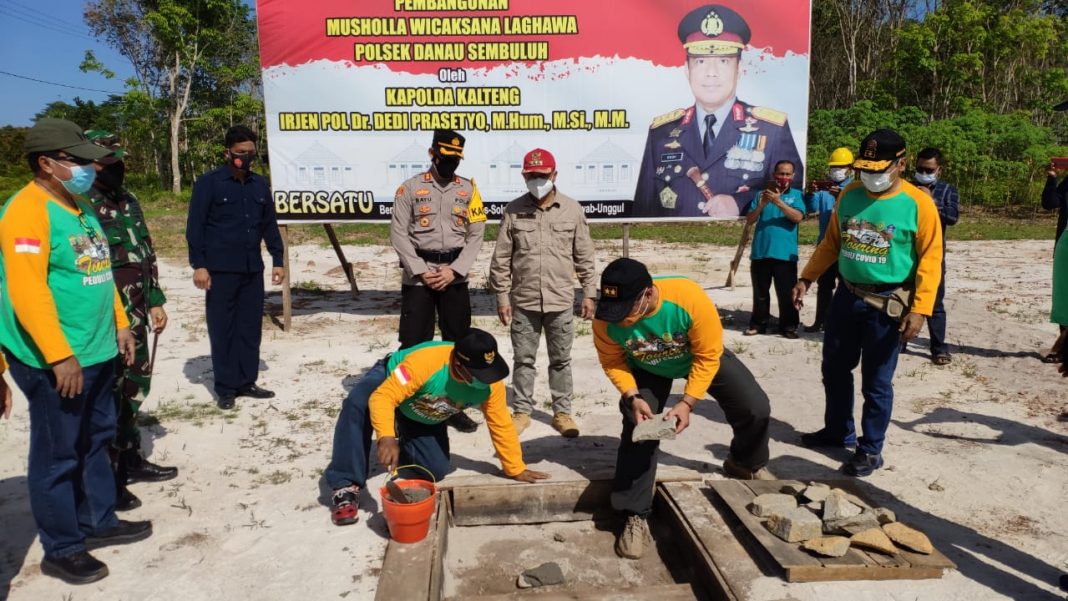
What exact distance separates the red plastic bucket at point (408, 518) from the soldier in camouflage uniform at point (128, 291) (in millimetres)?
1697

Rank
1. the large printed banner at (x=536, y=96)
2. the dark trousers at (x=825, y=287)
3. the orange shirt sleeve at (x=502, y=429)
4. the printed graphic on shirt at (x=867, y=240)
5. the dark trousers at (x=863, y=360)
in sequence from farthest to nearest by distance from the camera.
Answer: the large printed banner at (x=536, y=96) < the dark trousers at (x=825, y=287) < the dark trousers at (x=863, y=360) < the printed graphic on shirt at (x=867, y=240) < the orange shirt sleeve at (x=502, y=429)

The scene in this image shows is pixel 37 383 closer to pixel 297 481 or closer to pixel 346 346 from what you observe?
pixel 297 481

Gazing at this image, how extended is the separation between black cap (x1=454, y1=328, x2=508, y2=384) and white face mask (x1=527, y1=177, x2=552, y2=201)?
1.80 meters

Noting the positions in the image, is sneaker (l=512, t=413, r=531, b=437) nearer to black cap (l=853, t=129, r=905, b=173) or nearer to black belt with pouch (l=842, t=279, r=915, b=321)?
black belt with pouch (l=842, t=279, r=915, b=321)

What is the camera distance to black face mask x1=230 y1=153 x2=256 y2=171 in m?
5.68

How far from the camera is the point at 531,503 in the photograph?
165 inches

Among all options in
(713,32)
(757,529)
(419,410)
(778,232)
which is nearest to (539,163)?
(419,410)

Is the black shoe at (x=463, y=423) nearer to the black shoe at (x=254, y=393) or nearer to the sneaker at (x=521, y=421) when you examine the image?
the sneaker at (x=521, y=421)

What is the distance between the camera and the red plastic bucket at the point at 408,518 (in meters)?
3.52

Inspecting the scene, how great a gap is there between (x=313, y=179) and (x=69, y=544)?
557 centimetres

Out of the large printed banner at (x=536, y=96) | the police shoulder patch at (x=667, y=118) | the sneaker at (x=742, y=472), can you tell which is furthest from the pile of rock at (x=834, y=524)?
the police shoulder patch at (x=667, y=118)

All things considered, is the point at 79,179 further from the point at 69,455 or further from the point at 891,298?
the point at 891,298

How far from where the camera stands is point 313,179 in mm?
8422

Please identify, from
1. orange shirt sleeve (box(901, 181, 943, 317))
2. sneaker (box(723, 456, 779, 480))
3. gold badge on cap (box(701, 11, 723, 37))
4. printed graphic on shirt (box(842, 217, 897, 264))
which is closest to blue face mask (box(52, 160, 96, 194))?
sneaker (box(723, 456, 779, 480))
